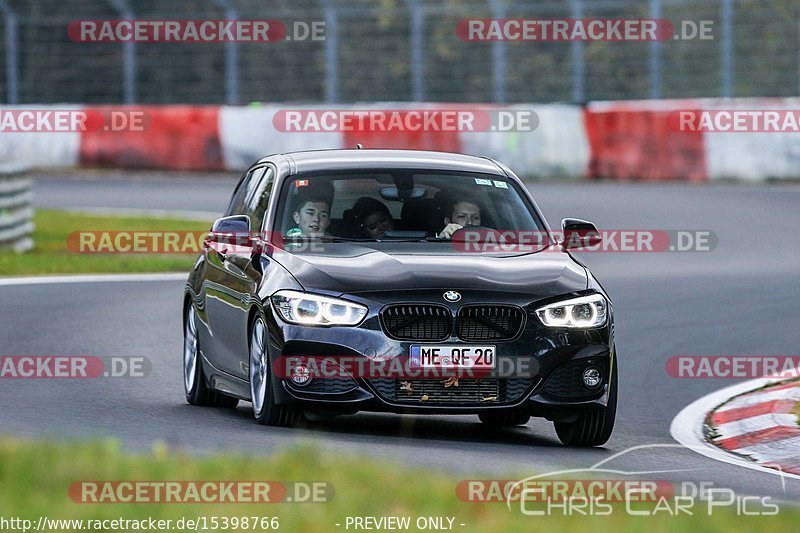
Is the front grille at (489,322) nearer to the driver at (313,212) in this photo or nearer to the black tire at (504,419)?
the black tire at (504,419)

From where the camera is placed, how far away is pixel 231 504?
6.55 metres

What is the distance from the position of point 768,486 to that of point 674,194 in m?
19.7

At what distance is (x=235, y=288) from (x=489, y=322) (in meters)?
1.74

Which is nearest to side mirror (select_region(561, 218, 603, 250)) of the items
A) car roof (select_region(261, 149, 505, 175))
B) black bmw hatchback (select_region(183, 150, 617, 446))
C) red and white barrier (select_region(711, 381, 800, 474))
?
black bmw hatchback (select_region(183, 150, 617, 446))

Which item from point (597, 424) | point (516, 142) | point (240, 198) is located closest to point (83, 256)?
point (240, 198)

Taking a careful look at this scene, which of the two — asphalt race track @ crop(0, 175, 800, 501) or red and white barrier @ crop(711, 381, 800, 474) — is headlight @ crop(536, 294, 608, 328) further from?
red and white barrier @ crop(711, 381, 800, 474)

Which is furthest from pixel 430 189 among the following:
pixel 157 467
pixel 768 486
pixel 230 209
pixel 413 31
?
pixel 413 31

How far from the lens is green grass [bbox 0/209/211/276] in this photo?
19.8 m

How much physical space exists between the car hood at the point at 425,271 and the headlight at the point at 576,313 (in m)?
0.07

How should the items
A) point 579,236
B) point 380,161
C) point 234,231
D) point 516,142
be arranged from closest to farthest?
point 234,231
point 579,236
point 380,161
point 516,142

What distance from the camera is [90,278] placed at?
62.4 feet

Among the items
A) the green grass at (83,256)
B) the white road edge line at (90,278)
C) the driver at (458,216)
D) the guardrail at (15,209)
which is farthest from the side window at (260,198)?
the guardrail at (15,209)

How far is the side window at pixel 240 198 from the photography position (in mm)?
11609

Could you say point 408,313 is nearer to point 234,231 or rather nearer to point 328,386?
point 328,386
